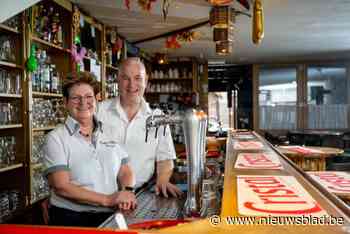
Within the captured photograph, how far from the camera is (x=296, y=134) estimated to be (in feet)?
28.2

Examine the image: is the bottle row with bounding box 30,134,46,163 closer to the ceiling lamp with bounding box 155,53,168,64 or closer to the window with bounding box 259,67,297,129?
the ceiling lamp with bounding box 155,53,168,64

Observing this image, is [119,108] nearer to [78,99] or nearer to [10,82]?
[78,99]

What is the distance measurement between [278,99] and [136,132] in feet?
27.0

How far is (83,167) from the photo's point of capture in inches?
67.6

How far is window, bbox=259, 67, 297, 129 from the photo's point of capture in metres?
9.77

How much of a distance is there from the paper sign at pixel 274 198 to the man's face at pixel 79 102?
775mm

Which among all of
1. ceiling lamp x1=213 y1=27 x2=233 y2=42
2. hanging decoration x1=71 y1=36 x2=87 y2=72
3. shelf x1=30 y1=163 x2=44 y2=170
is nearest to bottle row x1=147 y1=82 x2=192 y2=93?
hanging decoration x1=71 y1=36 x2=87 y2=72

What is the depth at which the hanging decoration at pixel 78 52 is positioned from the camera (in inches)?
175

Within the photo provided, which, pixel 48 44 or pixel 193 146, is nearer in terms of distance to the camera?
pixel 193 146

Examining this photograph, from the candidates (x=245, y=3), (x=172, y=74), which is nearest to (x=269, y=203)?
(x=245, y=3)

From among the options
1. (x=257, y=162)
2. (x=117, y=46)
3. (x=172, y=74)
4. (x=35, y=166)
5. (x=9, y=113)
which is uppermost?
(x=117, y=46)

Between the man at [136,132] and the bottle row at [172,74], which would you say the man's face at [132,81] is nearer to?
the man at [136,132]

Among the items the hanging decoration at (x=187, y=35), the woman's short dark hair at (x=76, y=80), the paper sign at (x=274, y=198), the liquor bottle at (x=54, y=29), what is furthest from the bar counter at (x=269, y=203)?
the hanging decoration at (x=187, y=35)

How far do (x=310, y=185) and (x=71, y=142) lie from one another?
3.27 ft
